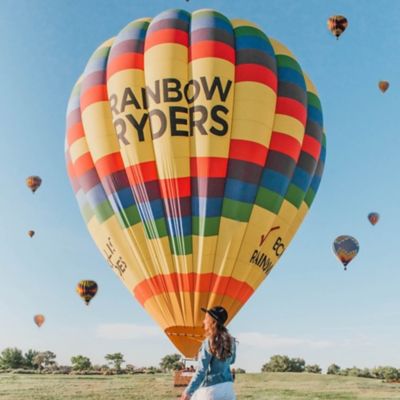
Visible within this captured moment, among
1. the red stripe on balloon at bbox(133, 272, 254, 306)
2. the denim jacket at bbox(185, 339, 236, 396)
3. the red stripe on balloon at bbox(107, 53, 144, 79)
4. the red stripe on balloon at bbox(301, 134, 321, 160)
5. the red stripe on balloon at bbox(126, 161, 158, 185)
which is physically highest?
the red stripe on balloon at bbox(107, 53, 144, 79)

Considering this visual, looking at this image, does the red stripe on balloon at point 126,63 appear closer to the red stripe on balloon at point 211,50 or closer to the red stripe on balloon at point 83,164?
the red stripe on balloon at point 211,50

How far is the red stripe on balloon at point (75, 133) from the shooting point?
1634cm

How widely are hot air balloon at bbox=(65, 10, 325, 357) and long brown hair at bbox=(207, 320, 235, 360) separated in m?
8.45

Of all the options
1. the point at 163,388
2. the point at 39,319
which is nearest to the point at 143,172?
the point at 163,388

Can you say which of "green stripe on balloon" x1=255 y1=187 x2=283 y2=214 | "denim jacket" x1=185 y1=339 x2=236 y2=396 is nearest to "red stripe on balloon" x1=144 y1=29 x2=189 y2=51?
"green stripe on balloon" x1=255 y1=187 x2=283 y2=214

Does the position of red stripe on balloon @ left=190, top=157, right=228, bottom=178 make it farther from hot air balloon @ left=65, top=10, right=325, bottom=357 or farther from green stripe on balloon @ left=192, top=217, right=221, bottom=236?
green stripe on balloon @ left=192, top=217, right=221, bottom=236

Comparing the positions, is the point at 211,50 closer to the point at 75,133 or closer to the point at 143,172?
the point at 143,172

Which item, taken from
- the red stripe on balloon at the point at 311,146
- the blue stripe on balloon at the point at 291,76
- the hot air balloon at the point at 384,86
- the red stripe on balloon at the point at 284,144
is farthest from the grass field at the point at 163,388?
the hot air balloon at the point at 384,86

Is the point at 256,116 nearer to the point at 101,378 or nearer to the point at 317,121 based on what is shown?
the point at 317,121

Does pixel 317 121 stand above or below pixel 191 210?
above

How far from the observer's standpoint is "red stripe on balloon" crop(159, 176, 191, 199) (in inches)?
565

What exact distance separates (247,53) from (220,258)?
229 inches

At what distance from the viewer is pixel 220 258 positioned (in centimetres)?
1404

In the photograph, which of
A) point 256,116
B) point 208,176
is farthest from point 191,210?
point 256,116
